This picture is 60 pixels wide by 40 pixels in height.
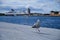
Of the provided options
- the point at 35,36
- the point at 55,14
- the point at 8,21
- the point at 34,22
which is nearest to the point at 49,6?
the point at 55,14

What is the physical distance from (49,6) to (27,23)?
319mm

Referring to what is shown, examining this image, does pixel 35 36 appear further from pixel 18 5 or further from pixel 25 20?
pixel 18 5

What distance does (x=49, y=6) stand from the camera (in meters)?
1.53

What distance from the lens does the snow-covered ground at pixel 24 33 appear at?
1421 millimetres

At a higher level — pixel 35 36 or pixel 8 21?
pixel 8 21

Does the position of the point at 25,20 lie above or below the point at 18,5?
below

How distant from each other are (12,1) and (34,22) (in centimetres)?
34

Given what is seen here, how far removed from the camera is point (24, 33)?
145cm

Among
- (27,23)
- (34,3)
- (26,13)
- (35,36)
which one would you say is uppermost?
(34,3)

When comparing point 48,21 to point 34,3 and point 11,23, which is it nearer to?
point 34,3

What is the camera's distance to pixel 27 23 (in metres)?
1.48

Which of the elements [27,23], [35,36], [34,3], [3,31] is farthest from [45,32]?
[3,31]

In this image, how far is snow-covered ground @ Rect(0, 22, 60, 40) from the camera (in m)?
1.42

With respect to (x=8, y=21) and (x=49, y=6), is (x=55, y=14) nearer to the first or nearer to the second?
(x=49, y=6)
